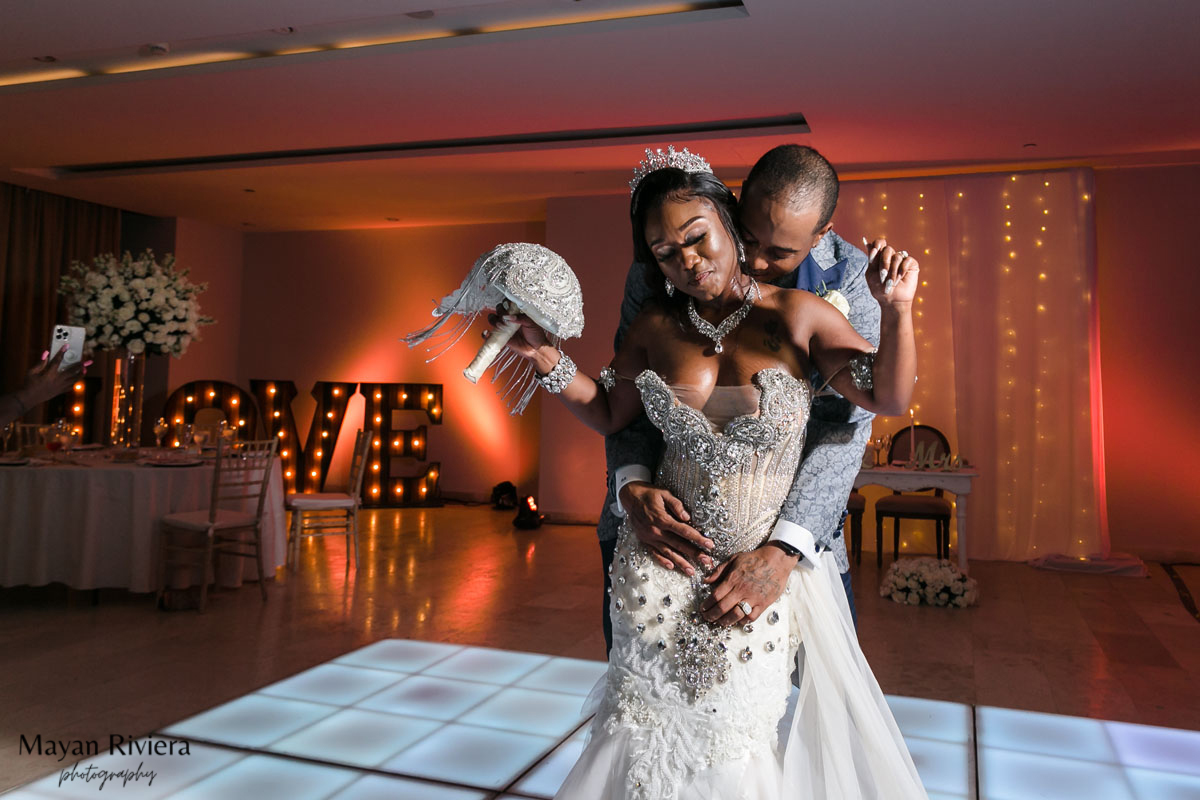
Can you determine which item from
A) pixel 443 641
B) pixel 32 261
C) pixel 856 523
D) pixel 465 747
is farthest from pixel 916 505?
pixel 32 261

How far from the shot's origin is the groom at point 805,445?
1.67 meters

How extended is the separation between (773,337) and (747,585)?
47cm

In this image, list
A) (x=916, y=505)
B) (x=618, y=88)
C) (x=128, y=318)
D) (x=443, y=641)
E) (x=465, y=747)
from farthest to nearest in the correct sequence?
(x=916, y=505) → (x=128, y=318) → (x=618, y=88) → (x=443, y=641) → (x=465, y=747)

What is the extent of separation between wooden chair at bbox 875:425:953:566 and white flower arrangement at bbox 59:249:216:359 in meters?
5.53

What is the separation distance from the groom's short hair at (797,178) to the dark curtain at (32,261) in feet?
32.9

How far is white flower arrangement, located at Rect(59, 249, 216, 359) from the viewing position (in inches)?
261

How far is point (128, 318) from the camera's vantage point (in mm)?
6668

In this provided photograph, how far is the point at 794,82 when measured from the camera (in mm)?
5879

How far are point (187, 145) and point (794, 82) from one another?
4.96 metres

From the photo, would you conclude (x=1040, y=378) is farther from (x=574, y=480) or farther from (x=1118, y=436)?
(x=574, y=480)

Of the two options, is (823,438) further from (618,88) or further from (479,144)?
(479,144)

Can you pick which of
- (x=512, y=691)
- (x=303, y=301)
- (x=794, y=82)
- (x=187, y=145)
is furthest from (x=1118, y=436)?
(x=303, y=301)

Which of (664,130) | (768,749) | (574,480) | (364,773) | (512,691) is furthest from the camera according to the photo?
(574,480)

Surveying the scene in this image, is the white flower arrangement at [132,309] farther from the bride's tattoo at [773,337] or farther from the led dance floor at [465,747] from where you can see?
the bride's tattoo at [773,337]
